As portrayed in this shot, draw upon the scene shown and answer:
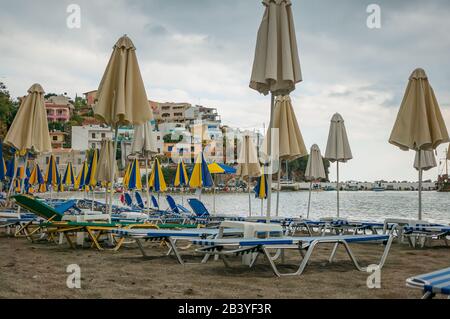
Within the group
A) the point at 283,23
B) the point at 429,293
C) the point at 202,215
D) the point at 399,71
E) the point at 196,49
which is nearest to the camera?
the point at 429,293

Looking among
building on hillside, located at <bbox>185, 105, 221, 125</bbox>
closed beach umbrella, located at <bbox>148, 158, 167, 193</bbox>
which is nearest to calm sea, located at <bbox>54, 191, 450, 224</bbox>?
closed beach umbrella, located at <bbox>148, 158, 167, 193</bbox>

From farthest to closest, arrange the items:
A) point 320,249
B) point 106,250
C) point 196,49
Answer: point 196,49 → point 320,249 → point 106,250

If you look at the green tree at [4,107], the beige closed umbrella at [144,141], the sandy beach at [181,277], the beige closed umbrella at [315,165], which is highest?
the green tree at [4,107]

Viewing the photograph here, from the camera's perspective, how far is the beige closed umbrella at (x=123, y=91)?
8.08 meters

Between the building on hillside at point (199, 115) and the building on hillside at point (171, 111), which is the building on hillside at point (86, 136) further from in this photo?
the building on hillside at point (171, 111)

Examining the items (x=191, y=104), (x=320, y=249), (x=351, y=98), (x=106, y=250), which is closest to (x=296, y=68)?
(x=320, y=249)

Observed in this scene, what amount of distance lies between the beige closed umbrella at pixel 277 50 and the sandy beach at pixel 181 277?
1.27 meters

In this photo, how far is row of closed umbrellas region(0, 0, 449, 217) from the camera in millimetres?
6516

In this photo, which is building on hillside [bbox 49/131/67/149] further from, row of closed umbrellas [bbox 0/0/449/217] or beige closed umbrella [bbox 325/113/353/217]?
beige closed umbrella [bbox 325/113/353/217]

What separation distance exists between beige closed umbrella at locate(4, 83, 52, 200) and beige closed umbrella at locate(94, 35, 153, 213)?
11.2ft

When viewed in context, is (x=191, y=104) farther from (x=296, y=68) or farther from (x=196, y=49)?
(x=296, y=68)

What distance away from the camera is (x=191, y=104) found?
6624 inches

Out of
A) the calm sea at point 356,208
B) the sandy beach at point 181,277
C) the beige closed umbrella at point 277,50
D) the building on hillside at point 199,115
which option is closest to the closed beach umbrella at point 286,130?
the sandy beach at point 181,277

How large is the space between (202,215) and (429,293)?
1084 cm
